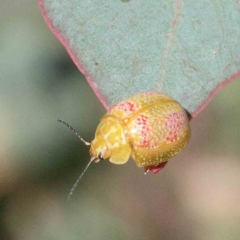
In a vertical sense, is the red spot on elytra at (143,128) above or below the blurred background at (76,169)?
above

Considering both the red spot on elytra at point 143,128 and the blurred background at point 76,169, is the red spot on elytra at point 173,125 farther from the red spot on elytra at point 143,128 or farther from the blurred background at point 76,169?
the blurred background at point 76,169

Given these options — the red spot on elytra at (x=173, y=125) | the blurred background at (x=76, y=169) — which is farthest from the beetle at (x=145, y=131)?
the blurred background at (x=76, y=169)

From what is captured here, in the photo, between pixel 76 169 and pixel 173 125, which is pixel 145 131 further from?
pixel 76 169

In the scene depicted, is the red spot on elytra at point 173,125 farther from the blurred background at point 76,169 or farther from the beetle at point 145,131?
the blurred background at point 76,169

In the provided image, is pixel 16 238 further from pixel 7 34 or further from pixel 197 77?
pixel 197 77

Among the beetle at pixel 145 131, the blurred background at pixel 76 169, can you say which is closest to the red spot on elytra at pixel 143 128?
the beetle at pixel 145 131

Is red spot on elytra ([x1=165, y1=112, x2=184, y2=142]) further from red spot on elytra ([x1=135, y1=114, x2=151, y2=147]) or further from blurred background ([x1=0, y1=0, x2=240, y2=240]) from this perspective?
blurred background ([x1=0, y1=0, x2=240, y2=240])

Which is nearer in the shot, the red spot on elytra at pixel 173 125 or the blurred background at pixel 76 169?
the red spot on elytra at pixel 173 125
